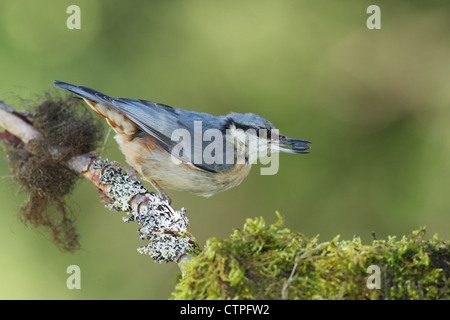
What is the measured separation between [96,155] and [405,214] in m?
2.68

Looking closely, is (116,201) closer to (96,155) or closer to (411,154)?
(96,155)

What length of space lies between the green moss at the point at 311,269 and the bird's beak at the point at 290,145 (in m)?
1.15

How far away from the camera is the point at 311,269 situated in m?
1.49

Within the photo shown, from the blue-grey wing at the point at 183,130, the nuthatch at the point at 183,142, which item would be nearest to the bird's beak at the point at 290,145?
the nuthatch at the point at 183,142

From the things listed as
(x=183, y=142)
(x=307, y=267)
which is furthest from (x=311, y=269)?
(x=183, y=142)

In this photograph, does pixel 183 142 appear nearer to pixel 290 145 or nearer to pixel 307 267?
pixel 290 145

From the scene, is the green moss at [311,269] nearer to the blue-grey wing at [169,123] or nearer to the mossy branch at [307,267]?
the mossy branch at [307,267]

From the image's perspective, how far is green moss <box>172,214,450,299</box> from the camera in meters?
1.42

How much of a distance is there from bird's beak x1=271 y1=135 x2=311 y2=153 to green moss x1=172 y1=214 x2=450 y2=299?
3.78 feet

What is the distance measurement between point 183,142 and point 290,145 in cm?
63

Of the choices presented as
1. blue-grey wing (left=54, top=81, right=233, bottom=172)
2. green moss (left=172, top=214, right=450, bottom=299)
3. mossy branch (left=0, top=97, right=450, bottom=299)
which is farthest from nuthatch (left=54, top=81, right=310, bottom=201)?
green moss (left=172, top=214, right=450, bottom=299)

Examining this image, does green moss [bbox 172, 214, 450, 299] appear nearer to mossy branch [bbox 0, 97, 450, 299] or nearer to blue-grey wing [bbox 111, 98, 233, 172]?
mossy branch [bbox 0, 97, 450, 299]

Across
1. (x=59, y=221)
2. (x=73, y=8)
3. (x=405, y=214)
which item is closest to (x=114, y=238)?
(x=59, y=221)
